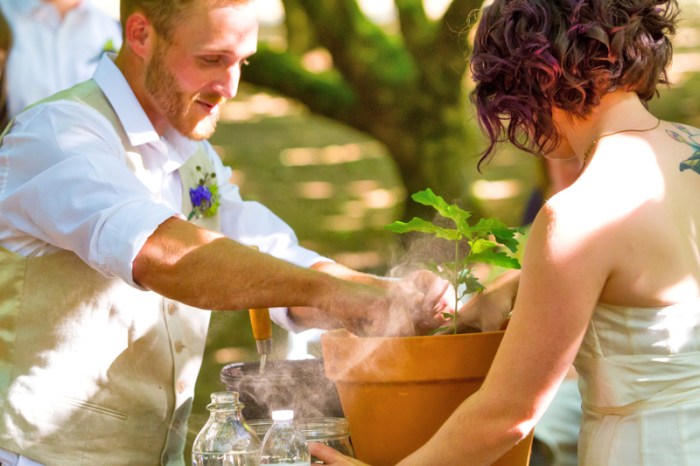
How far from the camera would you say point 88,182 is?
1911mm

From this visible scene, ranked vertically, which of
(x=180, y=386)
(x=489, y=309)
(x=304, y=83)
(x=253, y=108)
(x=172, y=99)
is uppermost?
(x=304, y=83)

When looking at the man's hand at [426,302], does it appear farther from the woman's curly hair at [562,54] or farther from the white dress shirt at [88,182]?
the white dress shirt at [88,182]

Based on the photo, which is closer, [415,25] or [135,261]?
[135,261]

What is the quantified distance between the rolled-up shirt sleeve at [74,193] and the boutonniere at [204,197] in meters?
0.29

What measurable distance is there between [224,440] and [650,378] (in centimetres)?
75

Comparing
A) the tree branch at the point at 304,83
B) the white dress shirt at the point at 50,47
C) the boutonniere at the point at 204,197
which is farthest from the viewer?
the tree branch at the point at 304,83

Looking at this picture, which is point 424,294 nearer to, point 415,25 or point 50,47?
point 50,47

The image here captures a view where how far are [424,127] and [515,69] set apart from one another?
375cm

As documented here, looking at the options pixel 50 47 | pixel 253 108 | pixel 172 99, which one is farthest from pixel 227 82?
pixel 253 108

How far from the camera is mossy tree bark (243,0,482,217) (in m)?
5.37

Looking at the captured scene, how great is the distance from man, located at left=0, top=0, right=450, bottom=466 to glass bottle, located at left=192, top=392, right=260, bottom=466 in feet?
0.60

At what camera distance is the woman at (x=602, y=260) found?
153 cm

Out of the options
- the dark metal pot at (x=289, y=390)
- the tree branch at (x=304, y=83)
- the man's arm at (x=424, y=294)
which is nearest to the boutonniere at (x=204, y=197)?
the dark metal pot at (x=289, y=390)

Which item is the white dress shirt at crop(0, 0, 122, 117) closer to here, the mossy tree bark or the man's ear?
the man's ear
